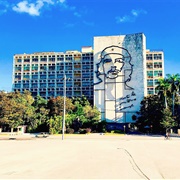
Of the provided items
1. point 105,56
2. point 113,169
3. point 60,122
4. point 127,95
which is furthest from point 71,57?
point 113,169

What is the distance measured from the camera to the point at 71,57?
11288 centimetres

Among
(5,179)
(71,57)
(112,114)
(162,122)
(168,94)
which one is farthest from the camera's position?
(71,57)

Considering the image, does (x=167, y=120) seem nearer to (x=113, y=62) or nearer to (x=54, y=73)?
(x=113, y=62)

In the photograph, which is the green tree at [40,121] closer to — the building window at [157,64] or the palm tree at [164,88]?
the palm tree at [164,88]

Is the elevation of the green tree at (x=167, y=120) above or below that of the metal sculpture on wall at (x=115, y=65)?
below

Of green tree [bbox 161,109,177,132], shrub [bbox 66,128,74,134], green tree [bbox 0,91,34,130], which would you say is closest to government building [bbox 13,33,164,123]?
green tree [bbox 0,91,34,130]

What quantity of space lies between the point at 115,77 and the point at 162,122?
33.5 m

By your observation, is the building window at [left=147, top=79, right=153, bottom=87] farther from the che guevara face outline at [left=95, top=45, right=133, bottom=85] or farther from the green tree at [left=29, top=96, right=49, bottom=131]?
the green tree at [left=29, top=96, right=49, bottom=131]

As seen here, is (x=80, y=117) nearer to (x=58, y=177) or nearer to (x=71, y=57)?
(x=71, y=57)

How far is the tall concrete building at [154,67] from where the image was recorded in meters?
105

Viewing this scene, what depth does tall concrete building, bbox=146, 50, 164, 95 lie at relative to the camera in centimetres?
10475

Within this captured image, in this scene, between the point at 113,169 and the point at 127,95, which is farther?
the point at 127,95

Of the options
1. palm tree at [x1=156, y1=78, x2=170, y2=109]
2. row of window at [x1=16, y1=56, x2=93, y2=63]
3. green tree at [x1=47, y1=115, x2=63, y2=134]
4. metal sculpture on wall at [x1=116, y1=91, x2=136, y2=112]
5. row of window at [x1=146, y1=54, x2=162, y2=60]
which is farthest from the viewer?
row of window at [x1=16, y1=56, x2=93, y2=63]

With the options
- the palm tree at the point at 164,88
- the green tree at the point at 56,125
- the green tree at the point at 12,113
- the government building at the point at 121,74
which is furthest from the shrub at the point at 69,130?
the palm tree at the point at 164,88
